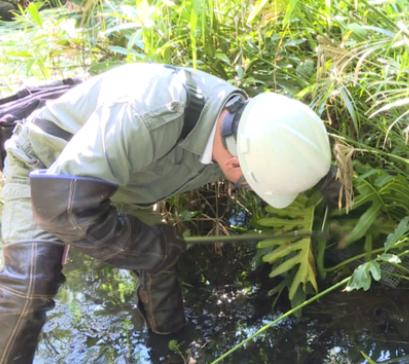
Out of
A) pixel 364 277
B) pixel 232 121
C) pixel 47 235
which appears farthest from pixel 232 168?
pixel 47 235

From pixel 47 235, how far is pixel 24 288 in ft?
0.67

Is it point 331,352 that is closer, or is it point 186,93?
point 186,93

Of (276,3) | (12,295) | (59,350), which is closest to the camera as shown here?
(12,295)

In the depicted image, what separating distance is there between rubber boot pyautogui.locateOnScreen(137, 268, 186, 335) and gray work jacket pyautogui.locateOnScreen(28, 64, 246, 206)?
0.59 metres

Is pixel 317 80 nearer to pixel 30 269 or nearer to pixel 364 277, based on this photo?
pixel 364 277

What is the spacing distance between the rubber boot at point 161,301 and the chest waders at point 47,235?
179mm

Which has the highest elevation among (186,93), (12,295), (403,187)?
(186,93)

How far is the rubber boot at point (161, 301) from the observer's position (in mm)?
2678

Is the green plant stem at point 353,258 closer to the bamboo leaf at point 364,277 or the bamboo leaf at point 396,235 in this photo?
the bamboo leaf at point 396,235

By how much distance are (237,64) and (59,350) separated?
1.48 meters

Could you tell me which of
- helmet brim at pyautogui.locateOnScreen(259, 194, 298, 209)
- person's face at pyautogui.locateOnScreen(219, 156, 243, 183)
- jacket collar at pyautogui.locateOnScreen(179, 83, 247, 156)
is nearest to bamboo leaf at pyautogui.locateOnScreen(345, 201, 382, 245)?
helmet brim at pyautogui.locateOnScreen(259, 194, 298, 209)

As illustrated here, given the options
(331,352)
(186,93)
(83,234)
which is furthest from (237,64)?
(331,352)

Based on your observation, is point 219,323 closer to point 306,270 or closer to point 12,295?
point 306,270

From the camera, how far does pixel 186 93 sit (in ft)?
6.51
